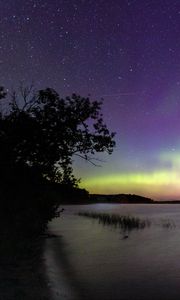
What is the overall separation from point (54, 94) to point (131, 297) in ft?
58.1

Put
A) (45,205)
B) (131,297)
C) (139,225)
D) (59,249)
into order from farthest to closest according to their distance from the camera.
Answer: (139,225), (45,205), (59,249), (131,297)

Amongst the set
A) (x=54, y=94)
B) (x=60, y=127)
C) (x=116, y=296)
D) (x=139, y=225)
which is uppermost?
(x=54, y=94)

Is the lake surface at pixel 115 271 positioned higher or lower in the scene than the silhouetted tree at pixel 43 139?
lower

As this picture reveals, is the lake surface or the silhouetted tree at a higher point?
the silhouetted tree

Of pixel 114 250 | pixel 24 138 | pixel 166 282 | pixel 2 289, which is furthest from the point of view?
pixel 114 250

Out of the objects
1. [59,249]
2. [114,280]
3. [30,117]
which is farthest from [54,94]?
[114,280]

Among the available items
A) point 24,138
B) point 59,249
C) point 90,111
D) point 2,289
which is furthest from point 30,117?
point 2,289

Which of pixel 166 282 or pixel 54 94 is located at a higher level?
pixel 54 94

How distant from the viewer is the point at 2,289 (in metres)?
15.9

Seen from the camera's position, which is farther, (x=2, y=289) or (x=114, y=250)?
(x=114, y=250)

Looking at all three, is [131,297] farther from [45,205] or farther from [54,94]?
[45,205]

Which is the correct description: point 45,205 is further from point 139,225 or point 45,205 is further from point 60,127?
point 139,225

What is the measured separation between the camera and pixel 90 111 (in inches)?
1353

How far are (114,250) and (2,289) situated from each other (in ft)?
83.2
